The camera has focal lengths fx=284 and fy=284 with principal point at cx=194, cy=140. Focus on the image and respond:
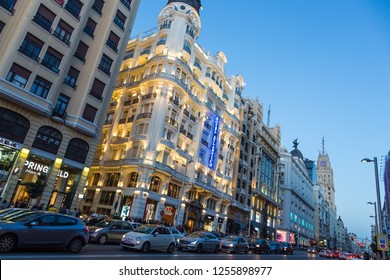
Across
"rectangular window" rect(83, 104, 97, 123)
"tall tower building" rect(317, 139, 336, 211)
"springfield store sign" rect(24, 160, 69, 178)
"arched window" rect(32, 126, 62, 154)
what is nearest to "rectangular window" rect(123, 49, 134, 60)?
"rectangular window" rect(83, 104, 97, 123)

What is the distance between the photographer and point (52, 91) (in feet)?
86.2

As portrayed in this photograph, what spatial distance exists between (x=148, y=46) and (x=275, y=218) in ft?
186

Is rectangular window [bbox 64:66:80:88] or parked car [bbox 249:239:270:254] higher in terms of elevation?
rectangular window [bbox 64:66:80:88]

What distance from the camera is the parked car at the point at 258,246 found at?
93.1 ft

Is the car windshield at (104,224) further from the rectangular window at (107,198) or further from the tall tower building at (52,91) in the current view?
the rectangular window at (107,198)

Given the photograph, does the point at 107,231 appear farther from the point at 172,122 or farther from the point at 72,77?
the point at 172,122

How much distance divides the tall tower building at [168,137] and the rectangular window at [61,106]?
1077cm

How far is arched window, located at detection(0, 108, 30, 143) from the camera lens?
930 inches

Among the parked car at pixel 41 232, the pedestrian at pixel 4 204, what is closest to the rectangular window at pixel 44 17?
the pedestrian at pixel 4 204

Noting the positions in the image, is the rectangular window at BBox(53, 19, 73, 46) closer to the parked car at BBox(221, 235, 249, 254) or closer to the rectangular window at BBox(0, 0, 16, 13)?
the rectangular window at BBox(0, 0, 16, 13)

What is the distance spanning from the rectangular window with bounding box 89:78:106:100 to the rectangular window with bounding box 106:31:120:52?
4.68m
